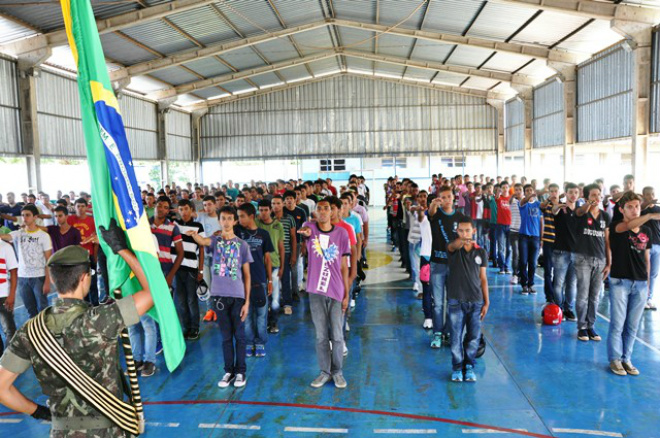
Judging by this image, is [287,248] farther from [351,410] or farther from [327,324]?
[351,410]

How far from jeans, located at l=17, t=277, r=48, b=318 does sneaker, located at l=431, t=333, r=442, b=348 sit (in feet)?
17.2

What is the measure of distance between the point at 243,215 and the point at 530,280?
5.77 m

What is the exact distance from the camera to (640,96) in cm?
1402

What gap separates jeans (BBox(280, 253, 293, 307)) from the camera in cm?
834

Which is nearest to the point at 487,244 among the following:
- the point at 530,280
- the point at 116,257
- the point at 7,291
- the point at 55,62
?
the point at 530,280

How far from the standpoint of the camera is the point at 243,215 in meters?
6.20

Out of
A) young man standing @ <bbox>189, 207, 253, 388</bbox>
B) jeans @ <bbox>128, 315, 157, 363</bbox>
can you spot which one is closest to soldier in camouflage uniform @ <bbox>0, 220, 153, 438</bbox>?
young man standing @ <bbox>189, 207, 253, 388</bbox>

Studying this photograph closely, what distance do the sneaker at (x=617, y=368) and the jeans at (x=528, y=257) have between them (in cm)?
361

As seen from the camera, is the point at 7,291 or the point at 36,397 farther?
the point at 7,291

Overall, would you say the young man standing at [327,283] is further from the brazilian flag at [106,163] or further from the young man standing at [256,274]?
the brazilian flag at [106,163]

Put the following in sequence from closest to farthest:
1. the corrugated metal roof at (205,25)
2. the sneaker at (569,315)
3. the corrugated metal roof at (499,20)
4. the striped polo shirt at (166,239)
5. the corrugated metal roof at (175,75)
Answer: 1. the striped polo shirt at (166,239)
2. the sneaker at (569,315)
3. the corrugated metal roof at (499,20)
4. the corrugated metal roof at (205,25)
5. the corrugated metal roof at (175,75)

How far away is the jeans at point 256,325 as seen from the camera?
6.23 meters

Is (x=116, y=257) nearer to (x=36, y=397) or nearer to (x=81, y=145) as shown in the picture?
(x=36, y=397)

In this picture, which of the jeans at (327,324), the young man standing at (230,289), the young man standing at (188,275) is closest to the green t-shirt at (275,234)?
the young man standing at (188,275)
